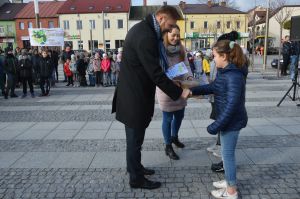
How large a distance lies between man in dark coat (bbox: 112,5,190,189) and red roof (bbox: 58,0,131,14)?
55656mm

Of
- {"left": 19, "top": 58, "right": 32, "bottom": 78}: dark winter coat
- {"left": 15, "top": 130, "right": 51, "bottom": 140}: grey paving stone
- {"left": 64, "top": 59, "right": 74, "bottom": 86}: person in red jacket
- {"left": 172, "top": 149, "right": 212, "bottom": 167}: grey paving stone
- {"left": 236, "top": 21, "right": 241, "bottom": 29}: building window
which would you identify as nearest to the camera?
{"left": 172, "top": 149, "right": 212, "bottom": 167}: grey paving stone

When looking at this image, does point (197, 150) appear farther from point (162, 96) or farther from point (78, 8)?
point (78, 8)

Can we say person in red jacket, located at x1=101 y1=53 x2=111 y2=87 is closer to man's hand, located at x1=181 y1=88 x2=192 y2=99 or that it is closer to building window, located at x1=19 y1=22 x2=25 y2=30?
man's hand, located at x1=181 y1=88 x2=192 y2=99

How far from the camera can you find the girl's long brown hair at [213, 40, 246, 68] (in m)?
3.47

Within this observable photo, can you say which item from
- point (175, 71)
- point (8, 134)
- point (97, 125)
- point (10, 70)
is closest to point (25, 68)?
point (10, 70)

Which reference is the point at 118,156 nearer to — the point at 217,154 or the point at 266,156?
the point at 217,154

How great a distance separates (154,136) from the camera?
6184 millimetres

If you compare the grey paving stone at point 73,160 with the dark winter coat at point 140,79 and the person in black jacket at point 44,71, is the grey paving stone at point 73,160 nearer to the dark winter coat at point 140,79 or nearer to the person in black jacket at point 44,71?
the dark winter coat at point 140,79

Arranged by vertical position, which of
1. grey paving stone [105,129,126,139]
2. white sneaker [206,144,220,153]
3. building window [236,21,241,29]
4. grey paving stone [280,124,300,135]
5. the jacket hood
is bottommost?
grey paving stone [105,129,126,139]

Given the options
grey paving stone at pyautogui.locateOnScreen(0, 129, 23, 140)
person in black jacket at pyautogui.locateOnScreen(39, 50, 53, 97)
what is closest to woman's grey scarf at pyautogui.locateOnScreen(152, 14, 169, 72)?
grey paving stone at pyautogui.locateOnScreen(0, 129, 23, 140)

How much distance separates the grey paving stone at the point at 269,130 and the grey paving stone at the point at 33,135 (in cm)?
441

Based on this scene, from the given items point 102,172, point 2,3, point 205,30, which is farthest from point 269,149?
point 2,3

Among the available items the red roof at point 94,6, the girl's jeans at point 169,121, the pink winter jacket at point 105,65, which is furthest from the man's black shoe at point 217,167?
the red roof at point 94,6

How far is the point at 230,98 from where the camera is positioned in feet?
11.0
